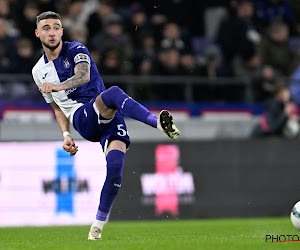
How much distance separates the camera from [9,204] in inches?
527

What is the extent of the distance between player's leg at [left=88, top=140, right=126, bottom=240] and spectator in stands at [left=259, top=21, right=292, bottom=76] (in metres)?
8.66

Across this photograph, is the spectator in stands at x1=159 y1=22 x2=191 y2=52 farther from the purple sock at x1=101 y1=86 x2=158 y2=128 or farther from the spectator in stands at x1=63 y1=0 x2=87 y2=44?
the purple sock at x1=101 y1=86 x2=158 y2=128

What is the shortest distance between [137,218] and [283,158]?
2829mm

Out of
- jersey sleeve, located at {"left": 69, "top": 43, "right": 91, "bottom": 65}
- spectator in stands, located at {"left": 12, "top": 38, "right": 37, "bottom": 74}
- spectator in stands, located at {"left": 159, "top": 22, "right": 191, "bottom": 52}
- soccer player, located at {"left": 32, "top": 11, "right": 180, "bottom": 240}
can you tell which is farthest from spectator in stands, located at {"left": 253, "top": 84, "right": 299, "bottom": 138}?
jersey sleeve, located at {"left": 69, "top": 43, "right": 91, "bottom": 65}

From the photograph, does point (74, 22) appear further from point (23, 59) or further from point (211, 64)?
point (211, 64)

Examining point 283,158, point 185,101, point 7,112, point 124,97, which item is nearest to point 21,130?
point 7,112

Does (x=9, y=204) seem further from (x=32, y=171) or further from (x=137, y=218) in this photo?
(x=137, y=218)

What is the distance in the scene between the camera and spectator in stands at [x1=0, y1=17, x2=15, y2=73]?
47.0ft

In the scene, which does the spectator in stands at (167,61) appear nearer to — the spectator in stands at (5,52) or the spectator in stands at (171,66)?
the spectator in stands at (171,66)

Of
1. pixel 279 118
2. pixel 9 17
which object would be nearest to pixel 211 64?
pixel 279 118

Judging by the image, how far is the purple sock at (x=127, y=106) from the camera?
7.78 meters

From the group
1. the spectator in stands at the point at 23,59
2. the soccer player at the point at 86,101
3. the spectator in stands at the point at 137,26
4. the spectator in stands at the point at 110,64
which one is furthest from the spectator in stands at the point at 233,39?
the soccer player at the point at 86,101

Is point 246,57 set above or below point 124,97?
below

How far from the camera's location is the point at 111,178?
27.4 feet
